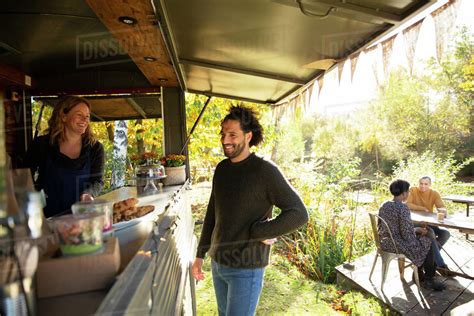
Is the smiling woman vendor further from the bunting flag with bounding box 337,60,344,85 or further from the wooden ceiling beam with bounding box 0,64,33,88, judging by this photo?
the wooden ceiling beam with bounding box 0,64,33,88

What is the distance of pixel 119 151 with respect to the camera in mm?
6289

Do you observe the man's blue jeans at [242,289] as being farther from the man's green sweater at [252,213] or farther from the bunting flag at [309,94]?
the bunting flag at [309,94]

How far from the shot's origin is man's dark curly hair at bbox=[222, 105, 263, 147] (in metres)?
2.06

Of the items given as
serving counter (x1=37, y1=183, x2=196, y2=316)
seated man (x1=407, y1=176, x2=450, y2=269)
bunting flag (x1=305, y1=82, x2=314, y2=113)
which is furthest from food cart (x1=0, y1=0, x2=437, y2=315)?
seated man (x1=407, y1=176, x2=450, y2=269)

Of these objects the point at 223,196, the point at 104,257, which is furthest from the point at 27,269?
the point at 223,196

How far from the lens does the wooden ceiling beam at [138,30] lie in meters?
1.91

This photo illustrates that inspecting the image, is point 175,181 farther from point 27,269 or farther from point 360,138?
point 360,138

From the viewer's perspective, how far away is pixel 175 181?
13.0 feet

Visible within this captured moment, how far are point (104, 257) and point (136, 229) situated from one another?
61 centimetres

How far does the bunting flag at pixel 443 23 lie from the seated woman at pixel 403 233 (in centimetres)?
233

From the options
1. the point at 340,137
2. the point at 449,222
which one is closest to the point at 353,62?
the point at 449,222

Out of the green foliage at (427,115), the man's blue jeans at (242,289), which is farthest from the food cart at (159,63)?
the green foliage at (427,115)

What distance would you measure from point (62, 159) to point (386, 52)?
242 centimetres

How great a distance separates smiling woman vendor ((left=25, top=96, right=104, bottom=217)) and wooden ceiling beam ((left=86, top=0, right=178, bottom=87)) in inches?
23.7
